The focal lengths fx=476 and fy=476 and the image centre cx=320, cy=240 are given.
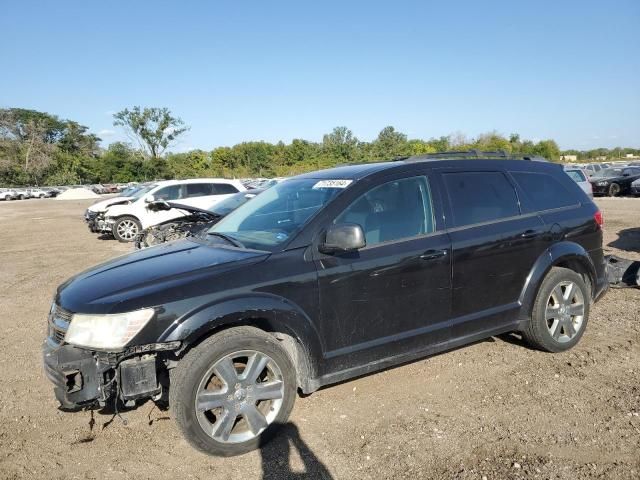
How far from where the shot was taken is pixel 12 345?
5137mm

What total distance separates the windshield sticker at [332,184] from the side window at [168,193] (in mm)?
10554

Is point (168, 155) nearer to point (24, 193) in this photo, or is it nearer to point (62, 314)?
point (24, 193)

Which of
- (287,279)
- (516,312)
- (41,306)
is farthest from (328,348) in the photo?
(41,306)

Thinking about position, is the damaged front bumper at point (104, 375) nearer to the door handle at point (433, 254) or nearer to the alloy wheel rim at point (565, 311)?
the door handle at point (433, 254)

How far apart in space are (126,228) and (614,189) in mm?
22942

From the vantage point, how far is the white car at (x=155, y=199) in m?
13.6

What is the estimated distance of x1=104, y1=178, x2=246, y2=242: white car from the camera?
44.7 feet

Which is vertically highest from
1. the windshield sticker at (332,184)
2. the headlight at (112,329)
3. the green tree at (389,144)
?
the green tree at (389,144)

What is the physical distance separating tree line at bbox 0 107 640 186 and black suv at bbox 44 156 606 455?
6154cm

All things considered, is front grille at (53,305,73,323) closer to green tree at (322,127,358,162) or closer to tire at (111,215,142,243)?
tire at (111,215,142,243)

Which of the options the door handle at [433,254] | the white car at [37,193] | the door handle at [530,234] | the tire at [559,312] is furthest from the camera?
the white car at [37,193]

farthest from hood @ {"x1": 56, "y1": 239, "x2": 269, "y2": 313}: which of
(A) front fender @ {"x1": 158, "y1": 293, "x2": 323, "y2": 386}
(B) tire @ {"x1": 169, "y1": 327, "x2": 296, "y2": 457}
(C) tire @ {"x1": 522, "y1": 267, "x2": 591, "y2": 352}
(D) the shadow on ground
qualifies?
(C) tire @ {"x1": 522, "y1": 267, "x2": 591, "y2": 352}

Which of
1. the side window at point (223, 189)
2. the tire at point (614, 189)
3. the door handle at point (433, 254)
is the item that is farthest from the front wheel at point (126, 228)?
the tire at point (614, 189)

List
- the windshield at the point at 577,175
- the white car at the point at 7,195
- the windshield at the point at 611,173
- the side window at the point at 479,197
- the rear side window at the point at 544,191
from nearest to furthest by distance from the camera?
the side window at the point at 479,197 < the rear side window at the point at 544,191 < the windshield at the point at 577,175 < the windshield at the point at 611,173 < the white car at the point at 7,195
